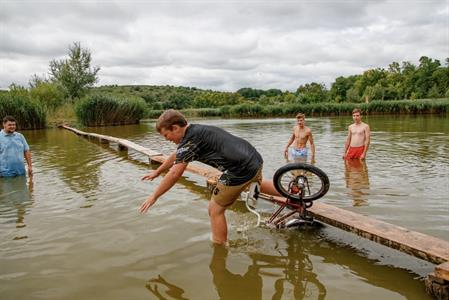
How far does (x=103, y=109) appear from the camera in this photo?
113ft

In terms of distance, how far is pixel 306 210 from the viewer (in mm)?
5461

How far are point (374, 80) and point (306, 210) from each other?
9563 centimetres

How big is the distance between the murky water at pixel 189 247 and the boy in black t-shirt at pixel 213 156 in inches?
29.7

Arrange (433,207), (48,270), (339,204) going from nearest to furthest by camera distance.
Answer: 1. (48,270)
2. (433,207)
3. (339,204)

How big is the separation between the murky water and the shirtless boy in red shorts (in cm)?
165

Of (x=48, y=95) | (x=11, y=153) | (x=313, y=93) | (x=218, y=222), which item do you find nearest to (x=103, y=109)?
(x=48, y=95)

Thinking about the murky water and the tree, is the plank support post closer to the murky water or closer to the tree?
the murky water

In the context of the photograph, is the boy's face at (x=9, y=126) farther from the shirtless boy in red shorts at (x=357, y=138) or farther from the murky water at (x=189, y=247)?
the shirtless boy in red shorts at (x=357, y=138)

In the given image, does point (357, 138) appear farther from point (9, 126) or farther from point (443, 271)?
point (9, 126)

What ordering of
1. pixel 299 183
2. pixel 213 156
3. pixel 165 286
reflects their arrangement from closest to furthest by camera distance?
1. pixel 165 286
2. pixel 213 156
3. pixel 299 183

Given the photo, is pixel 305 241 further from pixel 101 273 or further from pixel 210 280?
pixel 101 273

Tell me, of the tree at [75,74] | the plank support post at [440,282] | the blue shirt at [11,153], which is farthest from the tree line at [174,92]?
the plank support post at [440,282]

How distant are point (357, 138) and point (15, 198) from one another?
8.67 metres

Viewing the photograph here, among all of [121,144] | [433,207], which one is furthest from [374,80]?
[433,207]
